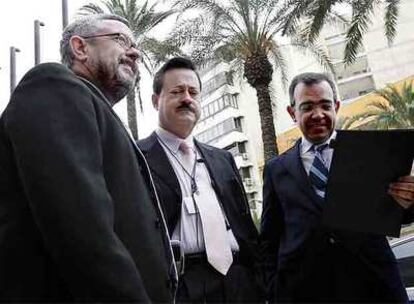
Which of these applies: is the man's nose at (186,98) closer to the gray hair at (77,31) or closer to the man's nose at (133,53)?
the man's nose at (133,53)

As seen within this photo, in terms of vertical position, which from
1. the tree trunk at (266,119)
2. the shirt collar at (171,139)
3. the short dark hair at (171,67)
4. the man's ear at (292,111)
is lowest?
the shirt collar at (171,139)

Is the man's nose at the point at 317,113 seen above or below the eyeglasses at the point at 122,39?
below

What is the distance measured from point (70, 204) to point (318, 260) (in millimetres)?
1544

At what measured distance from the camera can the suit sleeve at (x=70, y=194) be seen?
1.40m

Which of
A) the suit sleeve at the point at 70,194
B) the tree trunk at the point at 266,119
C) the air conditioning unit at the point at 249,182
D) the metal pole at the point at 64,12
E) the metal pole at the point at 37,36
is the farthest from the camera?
the air conditioning unit at the point at 249,182

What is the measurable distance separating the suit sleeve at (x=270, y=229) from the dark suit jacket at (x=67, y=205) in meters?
1.15

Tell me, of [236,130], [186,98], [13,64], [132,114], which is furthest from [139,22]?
[236,130]

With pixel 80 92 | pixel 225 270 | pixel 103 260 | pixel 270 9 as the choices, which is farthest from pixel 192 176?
pixel 270 9

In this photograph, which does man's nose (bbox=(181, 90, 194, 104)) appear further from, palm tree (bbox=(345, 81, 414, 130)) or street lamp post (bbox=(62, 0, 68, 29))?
palm tree (bbox=(345, 81, 414, 130))

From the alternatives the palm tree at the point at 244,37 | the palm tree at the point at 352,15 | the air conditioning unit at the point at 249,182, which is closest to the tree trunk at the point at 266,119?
the palm tree at the point at 244,37

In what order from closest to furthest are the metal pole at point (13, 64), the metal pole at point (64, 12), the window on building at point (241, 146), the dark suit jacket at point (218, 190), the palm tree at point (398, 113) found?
the dark suit jacket at point (218, 190), the metal pole at point (64, 12), the metal pole at point (13, 64), the palm tree at point (398, 113), the window on building at point (241, 146)

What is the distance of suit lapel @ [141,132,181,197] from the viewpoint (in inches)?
104

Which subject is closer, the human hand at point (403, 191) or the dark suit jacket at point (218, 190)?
the human hand at point (403, 191)

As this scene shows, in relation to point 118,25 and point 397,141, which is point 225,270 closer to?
point 397,141
